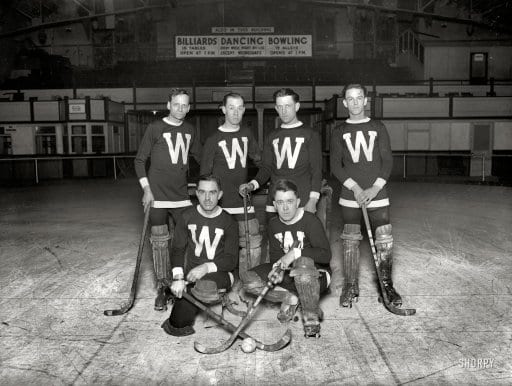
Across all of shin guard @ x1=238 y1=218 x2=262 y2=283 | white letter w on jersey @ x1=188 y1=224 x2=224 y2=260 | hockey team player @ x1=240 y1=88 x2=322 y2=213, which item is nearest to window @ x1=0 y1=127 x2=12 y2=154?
shin guard @ x1=238 y1=218 x2=262 y2=283

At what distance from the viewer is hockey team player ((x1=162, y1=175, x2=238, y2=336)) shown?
3795 mm

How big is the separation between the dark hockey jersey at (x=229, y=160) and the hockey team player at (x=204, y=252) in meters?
0.54

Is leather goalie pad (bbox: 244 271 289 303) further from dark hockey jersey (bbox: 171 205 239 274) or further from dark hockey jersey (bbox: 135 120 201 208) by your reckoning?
dark hockey jersey (bbox: 135 120 201 208)

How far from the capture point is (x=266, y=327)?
12.9 feet

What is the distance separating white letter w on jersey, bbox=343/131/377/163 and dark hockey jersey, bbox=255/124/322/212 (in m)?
0.24

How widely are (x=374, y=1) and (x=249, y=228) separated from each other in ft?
68.8

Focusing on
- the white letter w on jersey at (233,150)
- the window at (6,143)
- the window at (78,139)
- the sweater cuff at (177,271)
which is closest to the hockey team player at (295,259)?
the sweater cuff at (177,271)

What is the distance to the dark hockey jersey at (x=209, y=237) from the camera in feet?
13.3

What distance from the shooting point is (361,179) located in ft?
14.4

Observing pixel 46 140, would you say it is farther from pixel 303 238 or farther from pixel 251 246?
pixel 303 238

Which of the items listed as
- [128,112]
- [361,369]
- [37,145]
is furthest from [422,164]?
[361,369]

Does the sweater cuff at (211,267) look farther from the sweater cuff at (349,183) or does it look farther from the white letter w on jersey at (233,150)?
the sweater cuff at (349,183)

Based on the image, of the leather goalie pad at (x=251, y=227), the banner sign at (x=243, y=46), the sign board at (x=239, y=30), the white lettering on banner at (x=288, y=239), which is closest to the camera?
the white lettering on banner at (x=288, y=239)

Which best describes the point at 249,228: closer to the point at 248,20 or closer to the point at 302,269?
the point at 302,269
